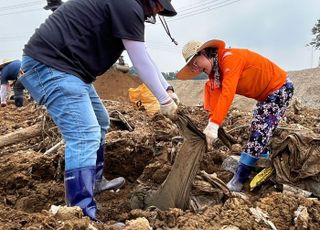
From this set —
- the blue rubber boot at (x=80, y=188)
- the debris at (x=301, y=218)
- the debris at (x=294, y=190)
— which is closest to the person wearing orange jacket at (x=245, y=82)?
the debris at (x=294, y=190)

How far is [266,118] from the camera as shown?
434 centimetres

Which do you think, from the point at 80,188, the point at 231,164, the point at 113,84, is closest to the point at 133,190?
the point at 80,188

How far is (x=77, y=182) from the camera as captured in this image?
9.87ft

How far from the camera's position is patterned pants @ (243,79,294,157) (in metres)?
4.29

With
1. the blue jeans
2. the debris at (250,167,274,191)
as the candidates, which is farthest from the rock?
the blue jeans

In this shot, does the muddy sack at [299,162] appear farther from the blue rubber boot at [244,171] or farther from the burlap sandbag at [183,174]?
the burlap sandbag at [183,174]

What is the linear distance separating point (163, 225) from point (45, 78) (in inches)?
45.7

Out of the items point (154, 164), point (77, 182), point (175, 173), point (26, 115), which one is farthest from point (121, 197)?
point (26, 115)

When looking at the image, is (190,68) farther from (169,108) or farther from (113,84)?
(113,84)

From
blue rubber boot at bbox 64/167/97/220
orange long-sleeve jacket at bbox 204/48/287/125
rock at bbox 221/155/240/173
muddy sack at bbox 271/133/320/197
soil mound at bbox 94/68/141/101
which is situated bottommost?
soil mound at bbox 94/68/141/101

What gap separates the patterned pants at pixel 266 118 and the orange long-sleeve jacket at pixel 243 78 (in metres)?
0.06

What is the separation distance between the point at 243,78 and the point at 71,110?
1685mm

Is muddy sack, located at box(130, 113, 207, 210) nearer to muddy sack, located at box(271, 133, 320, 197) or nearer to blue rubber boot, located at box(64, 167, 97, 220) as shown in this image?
blue rubber boot, located at box(64, 167, 97, 220)

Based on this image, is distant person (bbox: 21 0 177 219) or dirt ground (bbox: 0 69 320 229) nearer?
dirt ground (bbox: 0 69 320 229)
